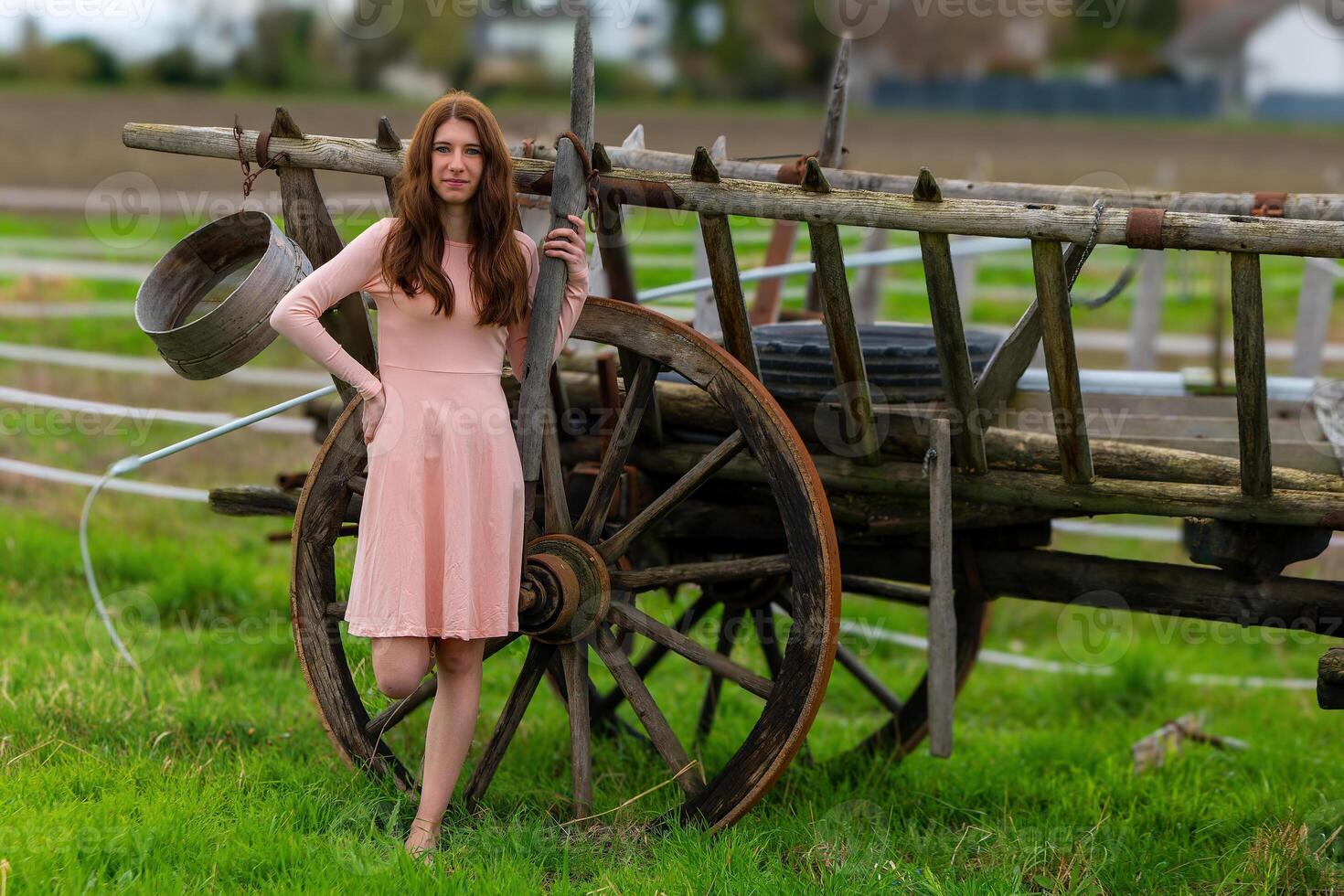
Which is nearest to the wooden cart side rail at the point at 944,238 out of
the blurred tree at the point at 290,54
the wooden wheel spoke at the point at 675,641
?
the wooden wheel spoke at the point at 675,641

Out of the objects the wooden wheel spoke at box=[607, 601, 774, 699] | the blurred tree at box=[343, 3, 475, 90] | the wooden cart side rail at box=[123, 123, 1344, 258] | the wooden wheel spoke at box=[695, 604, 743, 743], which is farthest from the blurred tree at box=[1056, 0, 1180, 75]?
the wooden wheel spoke at box=[607, 601, 774, 699]

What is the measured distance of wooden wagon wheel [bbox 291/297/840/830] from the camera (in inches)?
129

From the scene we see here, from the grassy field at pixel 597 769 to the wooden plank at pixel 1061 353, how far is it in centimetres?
98

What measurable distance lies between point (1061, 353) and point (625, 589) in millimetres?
1209

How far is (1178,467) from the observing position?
11.3ft

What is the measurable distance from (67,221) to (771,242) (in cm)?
1418

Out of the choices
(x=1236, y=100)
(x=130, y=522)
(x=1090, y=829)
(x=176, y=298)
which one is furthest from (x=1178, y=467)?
(x=1236, y=100)

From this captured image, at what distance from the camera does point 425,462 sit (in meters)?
3.11

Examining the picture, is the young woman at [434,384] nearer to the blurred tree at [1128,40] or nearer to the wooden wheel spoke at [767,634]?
the wooden wheel spoke at [767,634]

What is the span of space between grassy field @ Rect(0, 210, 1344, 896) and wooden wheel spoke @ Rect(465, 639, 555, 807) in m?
0.11

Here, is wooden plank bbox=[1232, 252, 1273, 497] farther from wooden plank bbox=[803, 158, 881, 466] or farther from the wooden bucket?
the wooden bucket

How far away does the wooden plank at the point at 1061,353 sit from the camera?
3.17 metres

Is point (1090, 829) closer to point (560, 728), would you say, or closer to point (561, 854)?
point (561, 854)

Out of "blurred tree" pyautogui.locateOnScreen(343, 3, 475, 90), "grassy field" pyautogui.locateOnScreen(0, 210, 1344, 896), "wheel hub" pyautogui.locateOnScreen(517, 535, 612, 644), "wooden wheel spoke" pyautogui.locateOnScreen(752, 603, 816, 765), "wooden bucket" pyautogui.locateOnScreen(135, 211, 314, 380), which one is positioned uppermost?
"blurred tree" pyautogui.locateOnScreen(343, 3, 475, 90)
